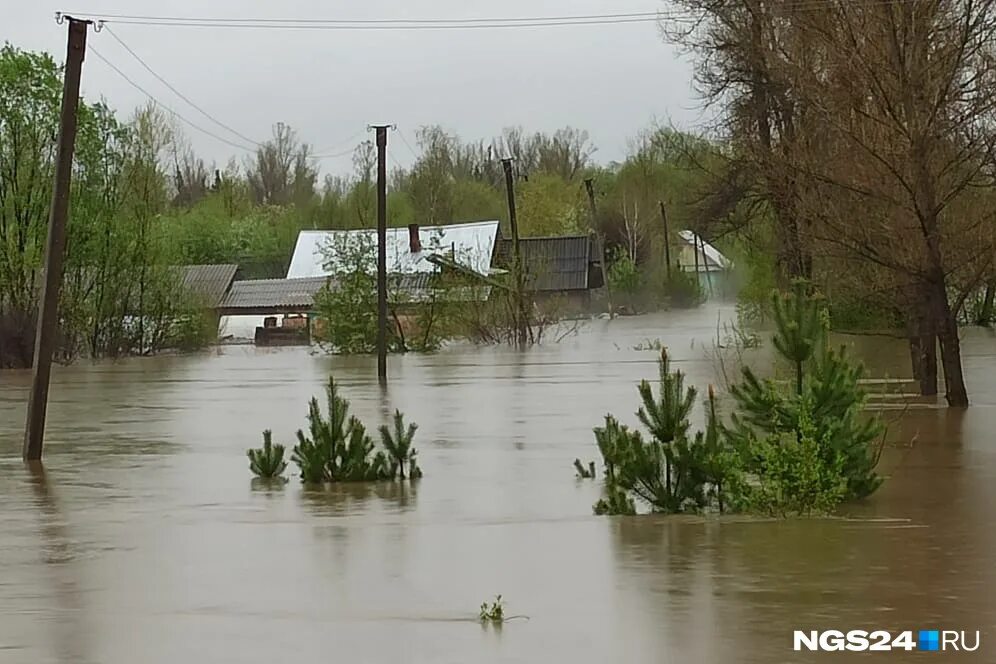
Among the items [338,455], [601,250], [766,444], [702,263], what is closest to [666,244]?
[601,250]

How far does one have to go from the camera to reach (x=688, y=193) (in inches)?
1480

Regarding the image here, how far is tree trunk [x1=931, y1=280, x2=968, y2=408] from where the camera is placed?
22.0 metres

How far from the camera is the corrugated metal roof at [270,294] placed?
6694 cm

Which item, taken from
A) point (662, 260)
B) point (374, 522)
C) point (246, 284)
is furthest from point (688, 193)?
point (662, 260)

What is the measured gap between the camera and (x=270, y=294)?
Answer: 224 ft

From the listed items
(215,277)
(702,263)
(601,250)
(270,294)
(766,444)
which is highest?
(702,263)

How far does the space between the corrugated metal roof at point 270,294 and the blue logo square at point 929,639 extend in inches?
2349

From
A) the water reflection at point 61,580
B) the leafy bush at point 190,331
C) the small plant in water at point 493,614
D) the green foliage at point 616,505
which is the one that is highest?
the leafy bush at point 190,331

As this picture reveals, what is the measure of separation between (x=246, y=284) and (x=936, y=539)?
6161 centimetres

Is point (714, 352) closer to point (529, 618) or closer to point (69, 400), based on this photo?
point (69, 400)

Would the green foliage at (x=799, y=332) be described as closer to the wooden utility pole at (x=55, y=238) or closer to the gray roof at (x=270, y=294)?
the wooden utility pole at (x=55, y=238)

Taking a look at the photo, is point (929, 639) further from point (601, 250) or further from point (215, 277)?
point (601, 250)

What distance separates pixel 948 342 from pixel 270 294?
1946 inches

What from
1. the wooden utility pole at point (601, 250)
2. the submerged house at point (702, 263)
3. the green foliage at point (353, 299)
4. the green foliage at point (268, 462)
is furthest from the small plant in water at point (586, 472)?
the submerged house at point (702, 263)
